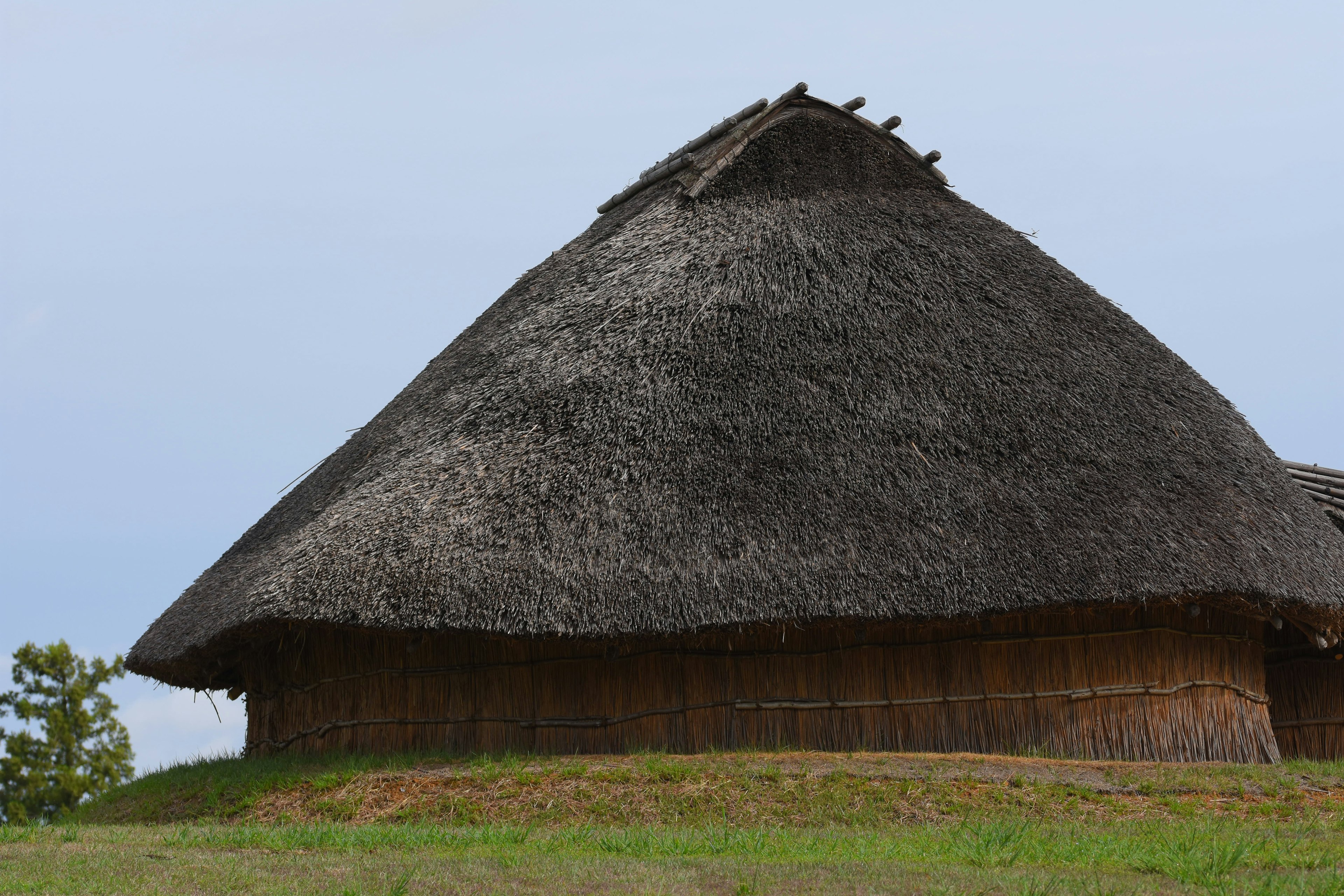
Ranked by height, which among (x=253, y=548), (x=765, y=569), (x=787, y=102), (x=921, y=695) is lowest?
(x=921, y=695)

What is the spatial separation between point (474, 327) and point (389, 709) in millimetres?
6420

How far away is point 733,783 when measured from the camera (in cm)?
936

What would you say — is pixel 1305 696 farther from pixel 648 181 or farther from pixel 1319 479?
pixel 648 181

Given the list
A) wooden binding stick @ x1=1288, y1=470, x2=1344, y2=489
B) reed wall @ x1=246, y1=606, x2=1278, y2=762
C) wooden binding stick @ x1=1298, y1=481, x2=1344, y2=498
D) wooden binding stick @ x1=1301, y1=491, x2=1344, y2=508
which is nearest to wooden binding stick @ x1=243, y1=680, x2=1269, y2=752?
reed wall @ x1=246, y1=606, x2=1278, y2=762

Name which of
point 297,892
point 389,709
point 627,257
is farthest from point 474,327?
point 297,892

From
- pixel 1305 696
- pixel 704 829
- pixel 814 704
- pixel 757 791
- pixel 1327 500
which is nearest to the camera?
pixel 704 829

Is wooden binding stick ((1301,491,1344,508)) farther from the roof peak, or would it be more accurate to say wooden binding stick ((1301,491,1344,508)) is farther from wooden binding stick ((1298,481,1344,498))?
the roof peak

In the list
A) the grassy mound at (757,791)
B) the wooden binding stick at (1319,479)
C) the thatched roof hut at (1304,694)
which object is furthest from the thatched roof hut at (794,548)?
the wooden binding stick at (1319,479)

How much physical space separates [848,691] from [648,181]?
921cm

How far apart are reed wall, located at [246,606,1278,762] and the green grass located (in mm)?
490

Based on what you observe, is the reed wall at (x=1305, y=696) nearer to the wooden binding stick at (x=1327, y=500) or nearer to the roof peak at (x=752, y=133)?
the wooden binding stick at (x=1327, y=500)

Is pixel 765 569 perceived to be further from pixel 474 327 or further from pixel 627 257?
pixel 474 327

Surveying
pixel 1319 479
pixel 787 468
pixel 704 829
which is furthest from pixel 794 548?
pixel 1319 479

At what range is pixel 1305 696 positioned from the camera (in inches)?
517
